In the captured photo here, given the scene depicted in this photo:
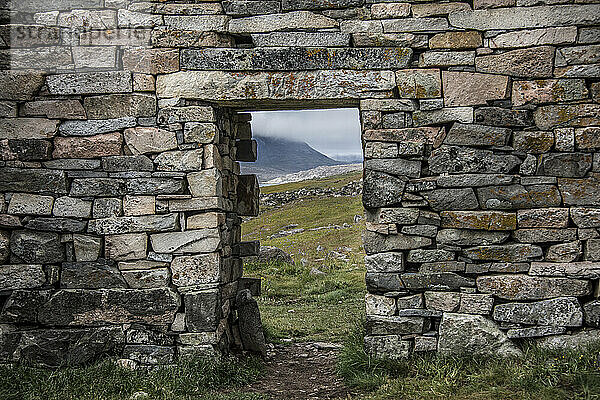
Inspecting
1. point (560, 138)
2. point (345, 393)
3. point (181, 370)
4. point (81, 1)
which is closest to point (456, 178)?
point (560, 138)

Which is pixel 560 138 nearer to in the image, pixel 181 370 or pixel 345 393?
pixel 345 393

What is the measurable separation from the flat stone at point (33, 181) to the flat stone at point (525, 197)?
4541 mm

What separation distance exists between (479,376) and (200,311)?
2869mm

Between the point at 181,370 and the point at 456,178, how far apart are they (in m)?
3.43

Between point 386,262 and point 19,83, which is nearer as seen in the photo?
point 386,262

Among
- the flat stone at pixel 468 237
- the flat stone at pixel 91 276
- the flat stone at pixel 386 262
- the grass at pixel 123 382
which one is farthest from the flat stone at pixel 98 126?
the flat stone at pixel 468 237

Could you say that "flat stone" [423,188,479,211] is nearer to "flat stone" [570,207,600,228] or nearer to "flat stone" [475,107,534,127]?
"flat stone" [475,107,534,127]

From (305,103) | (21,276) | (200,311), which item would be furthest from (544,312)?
(21,276)

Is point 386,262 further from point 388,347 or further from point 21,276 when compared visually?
point 21,276

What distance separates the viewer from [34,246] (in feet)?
19.3

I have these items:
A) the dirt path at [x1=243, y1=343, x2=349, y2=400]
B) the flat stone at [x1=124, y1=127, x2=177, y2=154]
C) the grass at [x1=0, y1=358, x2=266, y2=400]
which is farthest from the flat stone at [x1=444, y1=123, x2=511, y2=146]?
the grass at [x1=0, y1=358, x2=266, y2=400]

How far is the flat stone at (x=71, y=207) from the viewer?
5879mm

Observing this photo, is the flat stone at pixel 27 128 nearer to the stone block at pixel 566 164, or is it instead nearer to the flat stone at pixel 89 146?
the flat stone at pixel 89 146

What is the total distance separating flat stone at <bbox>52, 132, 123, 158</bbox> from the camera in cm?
592
